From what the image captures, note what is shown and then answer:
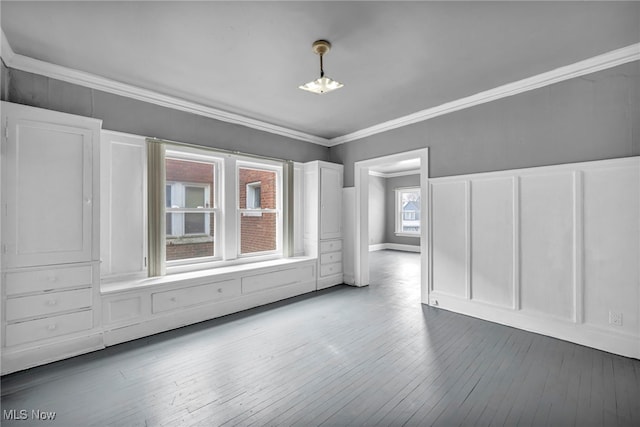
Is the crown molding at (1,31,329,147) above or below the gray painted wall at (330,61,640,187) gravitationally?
above

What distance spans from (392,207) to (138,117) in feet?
28.2

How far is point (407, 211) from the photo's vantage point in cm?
1018

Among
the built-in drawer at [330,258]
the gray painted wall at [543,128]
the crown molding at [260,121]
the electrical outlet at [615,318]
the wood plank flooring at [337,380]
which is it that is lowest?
the wood plank flooring at [337,380]

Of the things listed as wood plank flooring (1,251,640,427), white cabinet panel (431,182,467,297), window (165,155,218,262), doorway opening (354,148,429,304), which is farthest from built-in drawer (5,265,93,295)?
doorway opening (354,148,429,304)

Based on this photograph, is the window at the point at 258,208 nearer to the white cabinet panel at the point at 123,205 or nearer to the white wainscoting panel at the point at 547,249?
the white cabinet panel at the point at 123,205

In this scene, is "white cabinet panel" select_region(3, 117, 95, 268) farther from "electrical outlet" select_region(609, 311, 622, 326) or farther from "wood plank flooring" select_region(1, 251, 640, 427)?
"electrical outlet" select_region(609, 311, 622, 326)

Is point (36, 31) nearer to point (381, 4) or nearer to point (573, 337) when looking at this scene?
point (381, 4)

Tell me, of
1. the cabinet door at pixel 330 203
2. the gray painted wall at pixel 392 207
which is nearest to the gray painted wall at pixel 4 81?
the cabinet door at pixel 330 203

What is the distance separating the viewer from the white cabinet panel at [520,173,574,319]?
2914 millimetres

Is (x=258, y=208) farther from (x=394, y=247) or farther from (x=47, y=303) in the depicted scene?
(x=394, y=247)

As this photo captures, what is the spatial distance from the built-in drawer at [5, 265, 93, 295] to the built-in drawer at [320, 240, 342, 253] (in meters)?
3.16

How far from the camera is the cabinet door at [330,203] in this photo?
498 cm

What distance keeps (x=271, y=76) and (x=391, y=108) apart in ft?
5.79

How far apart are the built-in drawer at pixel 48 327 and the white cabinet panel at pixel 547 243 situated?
4523 millimetres
